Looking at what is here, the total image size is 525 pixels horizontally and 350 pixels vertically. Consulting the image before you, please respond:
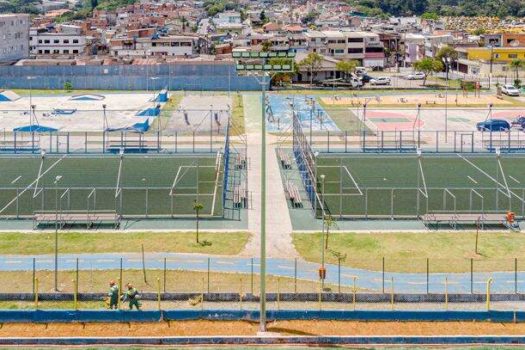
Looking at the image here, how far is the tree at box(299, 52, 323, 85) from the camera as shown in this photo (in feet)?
286

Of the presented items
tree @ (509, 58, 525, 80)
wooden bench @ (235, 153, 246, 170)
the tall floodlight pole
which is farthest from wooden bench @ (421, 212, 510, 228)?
tree @ (509, 58, 525, 80)

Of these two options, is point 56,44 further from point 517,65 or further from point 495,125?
point 495,125

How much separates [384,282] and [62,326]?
35.5 feet

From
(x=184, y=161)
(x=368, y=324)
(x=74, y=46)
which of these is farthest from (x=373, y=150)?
(x=74, y=46)

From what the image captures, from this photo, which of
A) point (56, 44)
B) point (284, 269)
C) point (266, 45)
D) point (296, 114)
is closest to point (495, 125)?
point (296, 114)

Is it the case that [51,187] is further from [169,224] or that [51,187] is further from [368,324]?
[368,324]

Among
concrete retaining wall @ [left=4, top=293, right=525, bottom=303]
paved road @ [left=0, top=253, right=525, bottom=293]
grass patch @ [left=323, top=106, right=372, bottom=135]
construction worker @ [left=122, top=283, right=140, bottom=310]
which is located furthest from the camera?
grass patch @ [left=323, top=106, right=372, bottom=135]

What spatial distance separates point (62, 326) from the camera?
71.9ft

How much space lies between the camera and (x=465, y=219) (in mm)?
32781

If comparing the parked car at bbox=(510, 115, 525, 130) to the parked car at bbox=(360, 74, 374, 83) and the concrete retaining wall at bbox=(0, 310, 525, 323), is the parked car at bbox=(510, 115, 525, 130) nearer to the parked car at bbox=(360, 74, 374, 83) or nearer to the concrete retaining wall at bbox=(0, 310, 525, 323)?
the parked car at bbox=(360, 74, 374, 83)

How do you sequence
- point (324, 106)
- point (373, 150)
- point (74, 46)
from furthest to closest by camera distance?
point (74, 46) < point (324, 106) < point (373, 150)

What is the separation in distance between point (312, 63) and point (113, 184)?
51489 millimetres

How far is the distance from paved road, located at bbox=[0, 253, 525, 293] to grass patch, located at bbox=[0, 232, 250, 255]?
738 mm

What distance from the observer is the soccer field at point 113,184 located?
3512 centimetres
